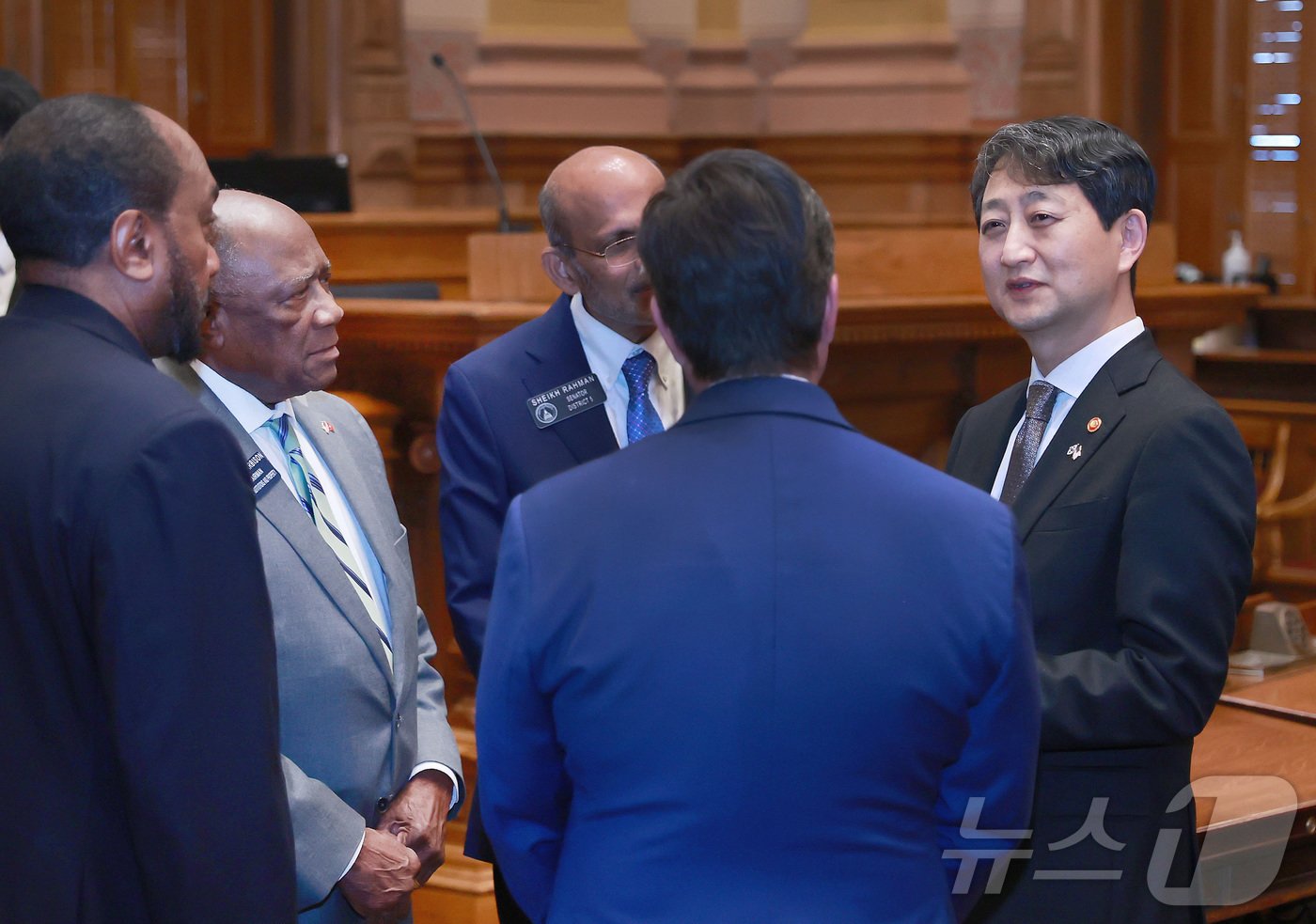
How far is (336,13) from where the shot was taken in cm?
762

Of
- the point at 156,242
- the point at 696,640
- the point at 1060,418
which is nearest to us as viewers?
the point at 696,640

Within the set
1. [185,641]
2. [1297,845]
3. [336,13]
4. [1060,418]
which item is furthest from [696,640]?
[336,13]

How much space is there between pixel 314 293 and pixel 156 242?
47cm

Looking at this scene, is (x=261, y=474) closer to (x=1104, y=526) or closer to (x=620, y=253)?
(x=620, y=253)

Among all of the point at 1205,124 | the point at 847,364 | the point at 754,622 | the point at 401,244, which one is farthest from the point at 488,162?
the point at 1205,124

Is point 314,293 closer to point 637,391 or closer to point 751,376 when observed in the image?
point 637,391

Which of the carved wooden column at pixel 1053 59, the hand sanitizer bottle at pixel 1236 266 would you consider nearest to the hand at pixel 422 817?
the carved wooden column at pixel 1053 59

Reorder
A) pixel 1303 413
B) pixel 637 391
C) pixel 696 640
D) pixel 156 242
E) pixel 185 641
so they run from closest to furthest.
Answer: pixel 696 640 < pixel 185 641 < pixel 156 242 < pixel 637 391 < pixel 1303 413

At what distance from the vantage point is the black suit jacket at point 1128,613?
64.9 inches

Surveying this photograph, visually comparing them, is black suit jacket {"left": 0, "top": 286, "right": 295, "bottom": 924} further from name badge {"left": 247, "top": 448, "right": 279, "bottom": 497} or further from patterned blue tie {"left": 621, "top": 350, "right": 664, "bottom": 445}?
patterned blue tie {"left": 621, "top": 350, "right": 664, "bottom": 445}

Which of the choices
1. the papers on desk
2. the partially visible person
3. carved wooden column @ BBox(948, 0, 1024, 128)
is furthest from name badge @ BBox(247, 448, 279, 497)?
carved wooden column @ BBox(948, 0, 1024, 128)

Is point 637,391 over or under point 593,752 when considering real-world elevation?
over

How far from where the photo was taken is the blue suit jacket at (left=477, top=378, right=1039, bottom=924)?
3.96ft

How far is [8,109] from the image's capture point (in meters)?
3.32
